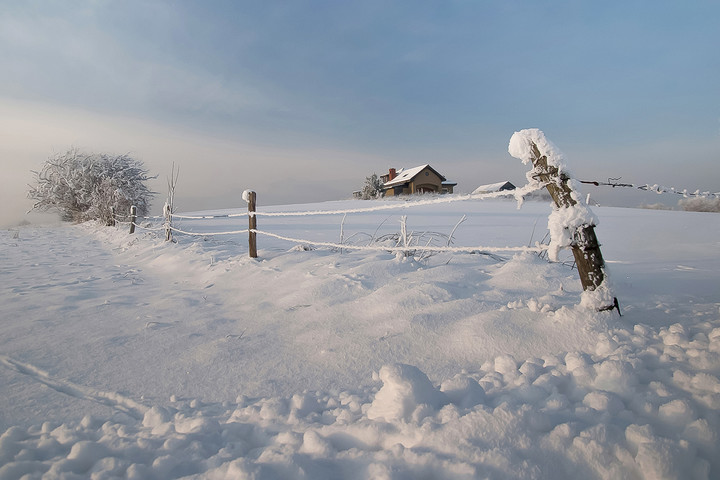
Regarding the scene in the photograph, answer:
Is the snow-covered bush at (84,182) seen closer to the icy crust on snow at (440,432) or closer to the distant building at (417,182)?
the icy crust on snow at (440,432)

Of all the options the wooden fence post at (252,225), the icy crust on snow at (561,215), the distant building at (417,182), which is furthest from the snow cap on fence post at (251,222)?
the distant building at (417,182)

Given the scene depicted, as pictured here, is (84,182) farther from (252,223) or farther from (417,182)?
(417,182)

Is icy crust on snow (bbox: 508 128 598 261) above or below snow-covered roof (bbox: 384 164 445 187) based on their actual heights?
below

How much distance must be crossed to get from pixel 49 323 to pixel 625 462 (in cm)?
422

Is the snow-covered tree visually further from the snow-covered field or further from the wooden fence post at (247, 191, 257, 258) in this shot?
the snow-covered field

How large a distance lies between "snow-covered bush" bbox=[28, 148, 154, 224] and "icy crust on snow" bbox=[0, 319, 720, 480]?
19.8 metres

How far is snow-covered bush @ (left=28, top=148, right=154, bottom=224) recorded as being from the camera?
60.1 feet

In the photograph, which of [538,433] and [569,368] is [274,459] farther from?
[569,368]

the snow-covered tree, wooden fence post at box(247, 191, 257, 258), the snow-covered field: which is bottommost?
the snow-covered field

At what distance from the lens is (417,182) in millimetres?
38281

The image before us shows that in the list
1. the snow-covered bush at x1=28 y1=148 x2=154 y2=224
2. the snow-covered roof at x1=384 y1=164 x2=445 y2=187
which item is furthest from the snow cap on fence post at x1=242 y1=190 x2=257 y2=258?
the snow-covered roof at x1=384 y1=164 x2=445 y2=187

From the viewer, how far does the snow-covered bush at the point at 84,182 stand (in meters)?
18.3

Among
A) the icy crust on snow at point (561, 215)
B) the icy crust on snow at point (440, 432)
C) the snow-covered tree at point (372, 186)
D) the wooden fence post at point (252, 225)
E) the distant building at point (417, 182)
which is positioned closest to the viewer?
the icy crust on snow at point (440, 432)

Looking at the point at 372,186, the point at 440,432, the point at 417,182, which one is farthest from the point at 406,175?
the point at 440,432
